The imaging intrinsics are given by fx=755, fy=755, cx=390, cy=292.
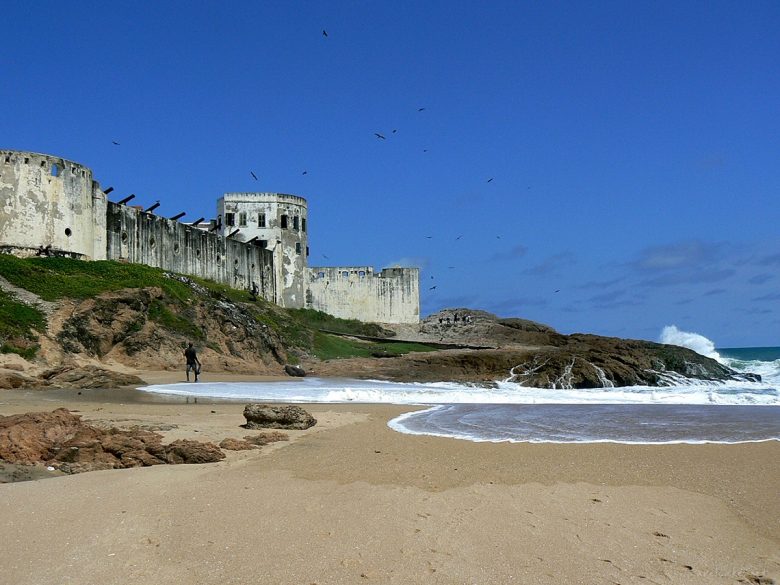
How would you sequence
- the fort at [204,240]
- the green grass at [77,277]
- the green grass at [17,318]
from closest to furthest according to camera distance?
the green grass at [17,318] < the green grass at [77,277] < the fort at [204,240]

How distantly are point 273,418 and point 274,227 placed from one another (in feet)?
139

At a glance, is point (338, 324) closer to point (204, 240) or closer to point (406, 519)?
point (204, 240)

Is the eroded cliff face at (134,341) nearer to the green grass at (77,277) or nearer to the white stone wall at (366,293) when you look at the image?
the green grass at (77,277)

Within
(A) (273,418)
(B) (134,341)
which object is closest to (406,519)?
(A) (273,418)

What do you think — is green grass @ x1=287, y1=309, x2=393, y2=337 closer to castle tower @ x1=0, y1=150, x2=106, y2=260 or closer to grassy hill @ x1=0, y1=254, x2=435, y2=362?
grassy hill @ x1=0, y1=254, x2=435, y2=362

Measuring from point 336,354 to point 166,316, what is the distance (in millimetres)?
11534

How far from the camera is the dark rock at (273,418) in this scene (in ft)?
36.0

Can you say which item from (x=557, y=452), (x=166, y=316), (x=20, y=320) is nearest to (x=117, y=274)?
(x=166, y=316)

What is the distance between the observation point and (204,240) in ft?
140

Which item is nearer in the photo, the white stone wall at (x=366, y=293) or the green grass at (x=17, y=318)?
the green grass at (x=17, y=318)

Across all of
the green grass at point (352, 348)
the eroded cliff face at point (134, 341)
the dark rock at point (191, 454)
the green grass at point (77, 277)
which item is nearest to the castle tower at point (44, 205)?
the green grass at point (77, 277)

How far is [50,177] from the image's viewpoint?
29875mm

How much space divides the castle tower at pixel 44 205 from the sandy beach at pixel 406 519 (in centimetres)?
2429

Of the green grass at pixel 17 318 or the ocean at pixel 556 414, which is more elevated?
the green grass at pixel 17 318
